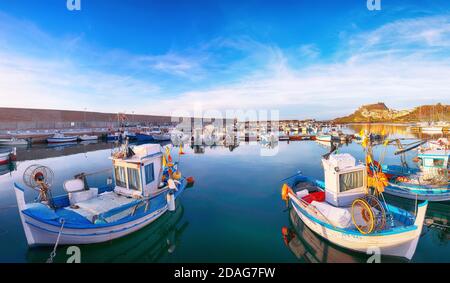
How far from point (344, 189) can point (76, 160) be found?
3415cm

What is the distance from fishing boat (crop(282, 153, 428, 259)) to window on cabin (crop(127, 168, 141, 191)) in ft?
27.1

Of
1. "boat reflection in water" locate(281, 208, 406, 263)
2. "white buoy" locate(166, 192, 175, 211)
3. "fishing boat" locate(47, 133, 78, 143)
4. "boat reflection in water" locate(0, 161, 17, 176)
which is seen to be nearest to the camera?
"boat reflection in water" locate(281, 208, 406, 263)

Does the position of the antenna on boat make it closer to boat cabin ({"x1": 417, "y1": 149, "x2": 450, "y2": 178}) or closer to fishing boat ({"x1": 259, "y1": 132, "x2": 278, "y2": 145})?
boat cabin ({"x1": 417, "y1": 149, "x2": 450, "y2": 178})

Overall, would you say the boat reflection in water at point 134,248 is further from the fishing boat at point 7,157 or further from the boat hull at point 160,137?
the boat hull at point 160,137

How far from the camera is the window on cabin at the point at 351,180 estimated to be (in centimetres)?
1067

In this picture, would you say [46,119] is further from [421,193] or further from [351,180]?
[421,193]

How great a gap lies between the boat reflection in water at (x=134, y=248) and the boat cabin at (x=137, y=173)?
205 cm

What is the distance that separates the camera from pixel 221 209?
1388 centimetres


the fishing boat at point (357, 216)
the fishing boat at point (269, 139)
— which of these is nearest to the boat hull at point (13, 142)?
the fishing boat at point (269, 139)

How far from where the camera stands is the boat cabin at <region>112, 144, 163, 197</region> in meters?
11.8

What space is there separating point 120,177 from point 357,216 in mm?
12500

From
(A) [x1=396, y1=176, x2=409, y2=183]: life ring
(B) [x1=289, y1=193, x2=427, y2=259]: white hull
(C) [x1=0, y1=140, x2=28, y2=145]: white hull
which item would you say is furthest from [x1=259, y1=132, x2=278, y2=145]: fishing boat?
(C) [x1=0, y1=140, x2=28, y2=145]: white hull
